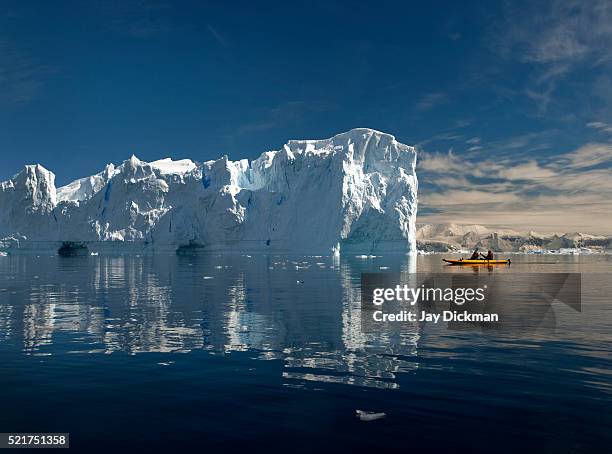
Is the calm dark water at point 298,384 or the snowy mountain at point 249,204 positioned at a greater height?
the snowy mountain at point 249,204

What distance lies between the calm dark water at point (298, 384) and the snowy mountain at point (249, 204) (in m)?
90.4

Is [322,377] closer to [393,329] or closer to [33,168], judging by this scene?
[393,329]

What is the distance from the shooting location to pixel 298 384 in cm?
1155

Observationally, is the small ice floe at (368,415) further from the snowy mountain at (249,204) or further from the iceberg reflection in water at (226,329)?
the snowy mountain at (249,204)

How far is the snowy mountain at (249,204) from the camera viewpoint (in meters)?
112

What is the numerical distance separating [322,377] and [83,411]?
5016mm

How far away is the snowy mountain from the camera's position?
11238cm

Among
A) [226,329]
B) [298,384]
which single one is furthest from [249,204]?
[298,384]

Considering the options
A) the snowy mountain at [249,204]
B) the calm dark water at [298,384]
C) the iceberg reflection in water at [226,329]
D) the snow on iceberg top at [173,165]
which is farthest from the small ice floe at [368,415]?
the snow on iceberg top at [173,165]

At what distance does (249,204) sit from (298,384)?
4392 inches

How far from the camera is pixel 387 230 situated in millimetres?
113688

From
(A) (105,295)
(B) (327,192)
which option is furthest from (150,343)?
(B) (327,192)

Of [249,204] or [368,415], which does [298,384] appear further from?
[249,204]

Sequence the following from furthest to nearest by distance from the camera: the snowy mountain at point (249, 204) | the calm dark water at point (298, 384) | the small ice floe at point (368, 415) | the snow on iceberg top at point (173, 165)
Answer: the snow on iceberg top at point (173, 165), the snowy mountain at point (249, 204), the small ice floe at point (368, 415), the calm dark water at point (298, 384)
